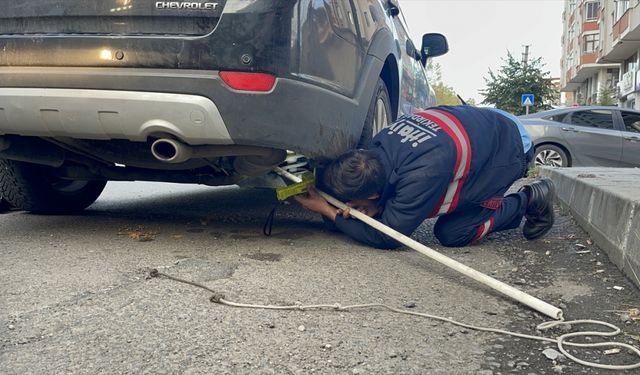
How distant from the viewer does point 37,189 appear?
13.6ft

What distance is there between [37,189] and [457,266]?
2749mm

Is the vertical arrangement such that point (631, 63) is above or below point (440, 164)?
above

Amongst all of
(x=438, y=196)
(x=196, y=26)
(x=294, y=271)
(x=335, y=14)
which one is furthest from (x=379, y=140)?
(x=196, y=26)

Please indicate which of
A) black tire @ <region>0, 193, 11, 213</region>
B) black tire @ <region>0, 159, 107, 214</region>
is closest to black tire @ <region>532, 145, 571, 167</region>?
black tire @ <region>0, 159, 107, 214</region>

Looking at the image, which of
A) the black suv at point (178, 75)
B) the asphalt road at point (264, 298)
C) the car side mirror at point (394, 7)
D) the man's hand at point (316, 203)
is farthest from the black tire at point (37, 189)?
the car side mirror at point (394, 7)

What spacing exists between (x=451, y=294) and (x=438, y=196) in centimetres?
77

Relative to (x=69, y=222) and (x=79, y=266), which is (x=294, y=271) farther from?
(x=69, y=222)

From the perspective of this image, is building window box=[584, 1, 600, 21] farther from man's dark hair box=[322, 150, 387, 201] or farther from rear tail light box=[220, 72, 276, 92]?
rear tail light box=[220, 72, 276, 92]

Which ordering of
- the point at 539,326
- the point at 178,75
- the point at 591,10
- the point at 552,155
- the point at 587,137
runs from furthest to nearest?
1. the point at 591,10
2. the point at 552,155
3. the point at 587,137
4. the point at 178,75
5. the point at 539,326

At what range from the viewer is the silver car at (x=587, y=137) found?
10.1 m

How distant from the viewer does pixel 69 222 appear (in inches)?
162

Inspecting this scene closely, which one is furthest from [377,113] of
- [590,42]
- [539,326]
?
[590,42]

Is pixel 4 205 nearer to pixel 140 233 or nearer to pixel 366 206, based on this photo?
pixel 140 233

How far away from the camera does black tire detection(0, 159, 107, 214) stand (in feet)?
13.3
